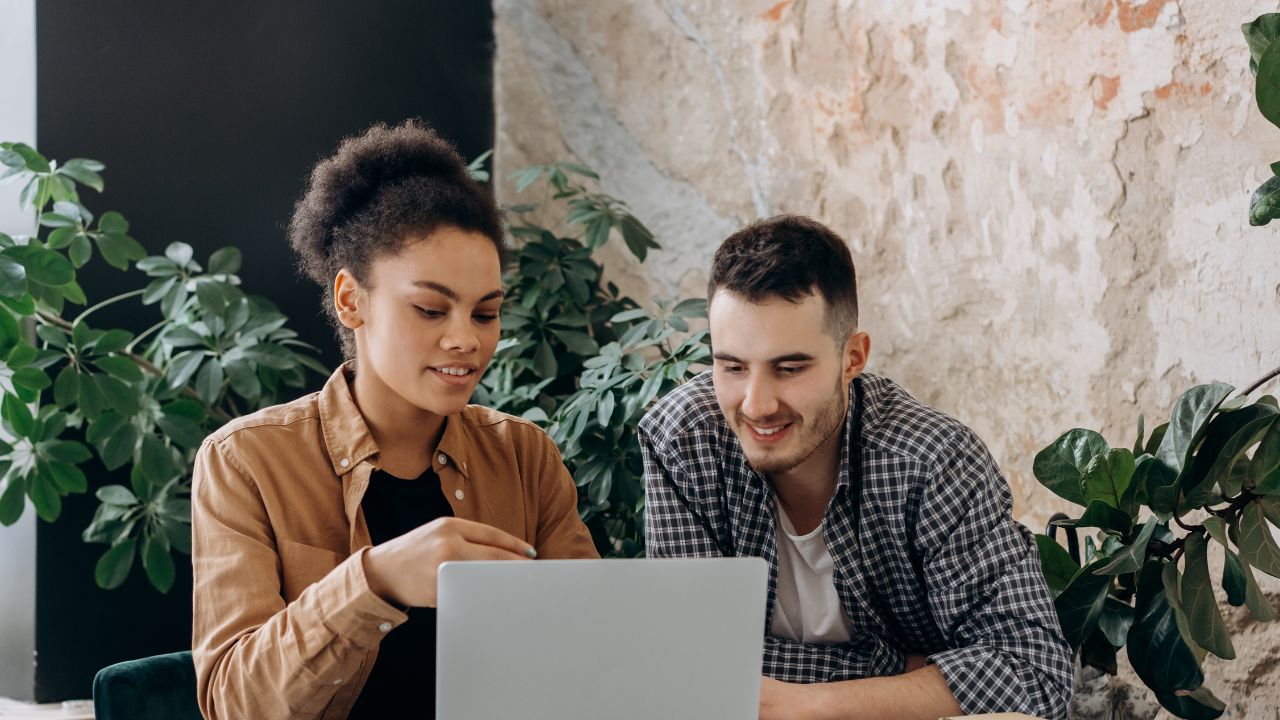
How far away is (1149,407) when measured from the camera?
6.63ft

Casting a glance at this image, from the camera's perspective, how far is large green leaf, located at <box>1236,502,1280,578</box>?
1574mm

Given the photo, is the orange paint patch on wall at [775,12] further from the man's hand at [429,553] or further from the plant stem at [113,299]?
the man's hand at [429,553]

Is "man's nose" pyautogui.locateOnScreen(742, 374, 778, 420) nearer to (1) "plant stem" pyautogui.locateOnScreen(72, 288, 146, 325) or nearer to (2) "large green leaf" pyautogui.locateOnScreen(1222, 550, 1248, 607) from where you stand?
(2) "large green leaf" pyautogui.locateOnScreen(1222, 550, 1248, 607)

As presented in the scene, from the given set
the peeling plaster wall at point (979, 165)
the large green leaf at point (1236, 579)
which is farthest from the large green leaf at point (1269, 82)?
the large green leaf at point (1236, 579)

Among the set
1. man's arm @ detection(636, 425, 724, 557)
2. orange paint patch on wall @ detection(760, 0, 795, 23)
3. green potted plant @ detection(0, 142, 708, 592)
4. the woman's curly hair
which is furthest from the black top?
orange paint patch on wall @ detection(760, 0, 795, 23)

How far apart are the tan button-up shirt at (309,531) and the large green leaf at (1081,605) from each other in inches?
27.8

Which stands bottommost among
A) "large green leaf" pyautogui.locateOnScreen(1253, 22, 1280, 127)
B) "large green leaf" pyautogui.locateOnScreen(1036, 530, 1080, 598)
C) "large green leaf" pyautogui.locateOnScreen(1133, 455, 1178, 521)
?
"large green leaf" pyautogui.locateOnScreen(1036, 530, 1080, 598)

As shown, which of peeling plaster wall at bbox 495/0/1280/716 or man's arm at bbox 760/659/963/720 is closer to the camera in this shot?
man's arm at bbox 760/659/963/720

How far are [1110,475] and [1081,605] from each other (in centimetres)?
20

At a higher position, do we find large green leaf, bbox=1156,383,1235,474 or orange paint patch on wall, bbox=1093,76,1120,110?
orange paint patch on wall, bbox=1093,76,1120,110

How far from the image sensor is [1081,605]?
1.67 metres

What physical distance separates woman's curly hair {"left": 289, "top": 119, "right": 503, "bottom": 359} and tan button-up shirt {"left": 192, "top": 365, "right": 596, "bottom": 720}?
179 mm

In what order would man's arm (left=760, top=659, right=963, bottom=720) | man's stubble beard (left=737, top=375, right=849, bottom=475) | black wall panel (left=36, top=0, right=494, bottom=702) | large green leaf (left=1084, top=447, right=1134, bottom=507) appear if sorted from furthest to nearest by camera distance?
1. black wall panel (left=36, top=0, right=494, bottom=702)
2. large green leaf (left=1084, top=447, right=1134, bottom=507)
3. man's stubble beard (left=737, top=375, right=849, bottom=475)
4. man's arm (left=760, top=659, right=963, bottom=720)

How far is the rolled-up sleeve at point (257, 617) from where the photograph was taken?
1228 millimetres
